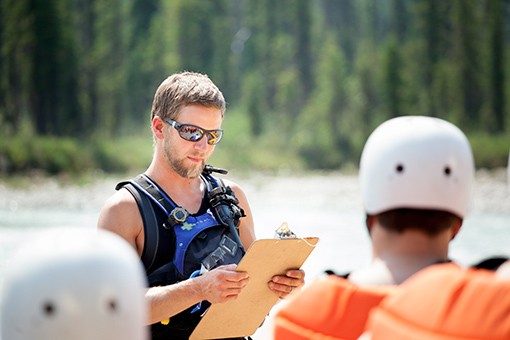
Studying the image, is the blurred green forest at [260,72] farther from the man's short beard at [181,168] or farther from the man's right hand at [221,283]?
the man's right hand at [221,283]

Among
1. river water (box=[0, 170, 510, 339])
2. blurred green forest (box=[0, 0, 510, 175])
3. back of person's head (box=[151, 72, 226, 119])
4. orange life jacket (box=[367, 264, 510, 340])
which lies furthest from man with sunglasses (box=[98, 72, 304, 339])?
blurred green forest (box=[0, 0, 510, 175])

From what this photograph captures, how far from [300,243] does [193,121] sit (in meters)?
0.50

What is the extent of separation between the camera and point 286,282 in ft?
9.03

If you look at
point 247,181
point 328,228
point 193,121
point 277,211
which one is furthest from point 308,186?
point 193,121

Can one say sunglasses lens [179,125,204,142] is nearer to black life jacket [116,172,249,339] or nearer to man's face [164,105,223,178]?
man's face [164,105,223,178]

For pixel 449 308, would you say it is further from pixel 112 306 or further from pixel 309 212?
pixel 309 212

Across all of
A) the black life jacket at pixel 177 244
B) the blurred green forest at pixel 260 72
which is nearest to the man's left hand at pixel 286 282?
the black life jacket at pixel 177 244

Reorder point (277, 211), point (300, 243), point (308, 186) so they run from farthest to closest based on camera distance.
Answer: point (308, 186), point (277, 211), point (300, 243)

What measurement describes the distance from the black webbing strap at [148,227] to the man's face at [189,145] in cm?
16

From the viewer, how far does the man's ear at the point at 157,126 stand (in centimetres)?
290

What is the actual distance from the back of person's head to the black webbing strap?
27 centimetres

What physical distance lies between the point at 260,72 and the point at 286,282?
1783 inches

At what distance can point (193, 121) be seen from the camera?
2848mm

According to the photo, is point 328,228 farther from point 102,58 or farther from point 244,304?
point 102,58
